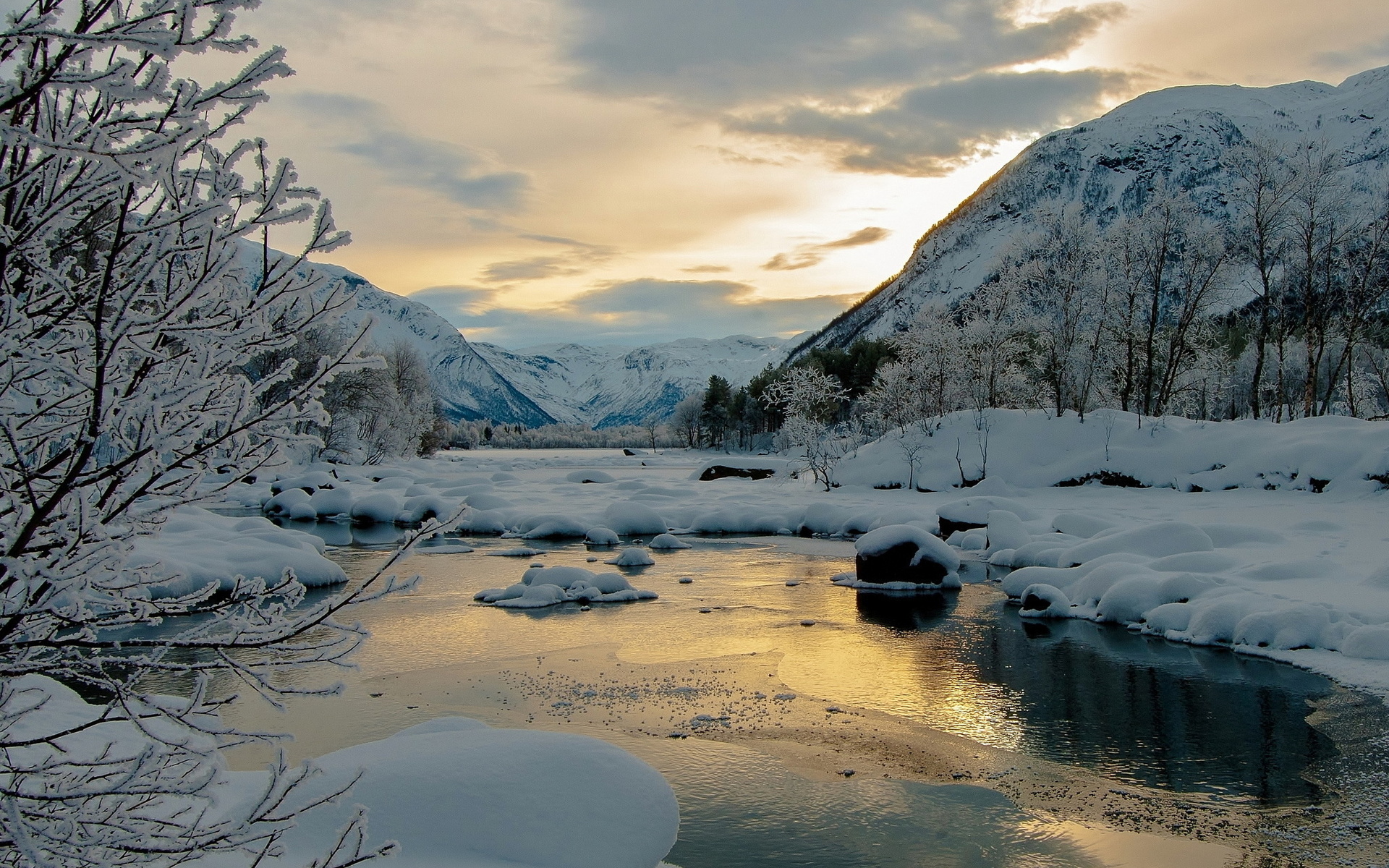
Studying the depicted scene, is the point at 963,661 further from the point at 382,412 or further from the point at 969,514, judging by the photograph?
the point at 382,412

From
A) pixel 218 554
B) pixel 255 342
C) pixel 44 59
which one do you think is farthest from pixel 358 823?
pixel 218 554

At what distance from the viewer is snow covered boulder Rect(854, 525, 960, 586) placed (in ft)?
69.2

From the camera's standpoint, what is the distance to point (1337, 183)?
35188 millimetres

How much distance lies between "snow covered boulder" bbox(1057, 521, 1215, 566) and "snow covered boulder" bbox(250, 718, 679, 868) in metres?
16.5

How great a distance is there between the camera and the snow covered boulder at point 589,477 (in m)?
54.3

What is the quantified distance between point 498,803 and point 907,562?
1599 cm

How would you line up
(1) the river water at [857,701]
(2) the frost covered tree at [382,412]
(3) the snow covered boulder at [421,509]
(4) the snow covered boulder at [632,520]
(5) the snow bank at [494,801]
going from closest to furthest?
1. (5) the snow bank at [494,801]
2. (1) the river water at [857,701]
3. (4) the snow covered boulder at [632,520]
4. (3) the snow covered boulder at [421,509]
5. (2) the frost covered tree at [382,412]

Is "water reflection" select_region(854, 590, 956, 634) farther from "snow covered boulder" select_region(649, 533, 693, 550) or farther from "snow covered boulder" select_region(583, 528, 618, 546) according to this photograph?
"snow covered boulder" select_region(583, 528, 618, 546)

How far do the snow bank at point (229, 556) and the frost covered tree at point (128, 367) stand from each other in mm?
14421

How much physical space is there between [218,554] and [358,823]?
62.5ft

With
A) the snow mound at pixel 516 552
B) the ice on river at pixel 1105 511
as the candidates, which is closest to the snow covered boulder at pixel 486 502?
the ice on river at pixel 1105 511

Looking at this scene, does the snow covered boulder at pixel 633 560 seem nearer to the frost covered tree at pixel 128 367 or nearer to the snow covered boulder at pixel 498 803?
the snow covered boulder at pixel 498 803

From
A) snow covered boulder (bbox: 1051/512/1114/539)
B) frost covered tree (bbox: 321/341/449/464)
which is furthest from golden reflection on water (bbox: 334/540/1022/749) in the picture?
frost covered tree (bbox: 321/341/449/464)

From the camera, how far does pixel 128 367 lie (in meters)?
3.08
